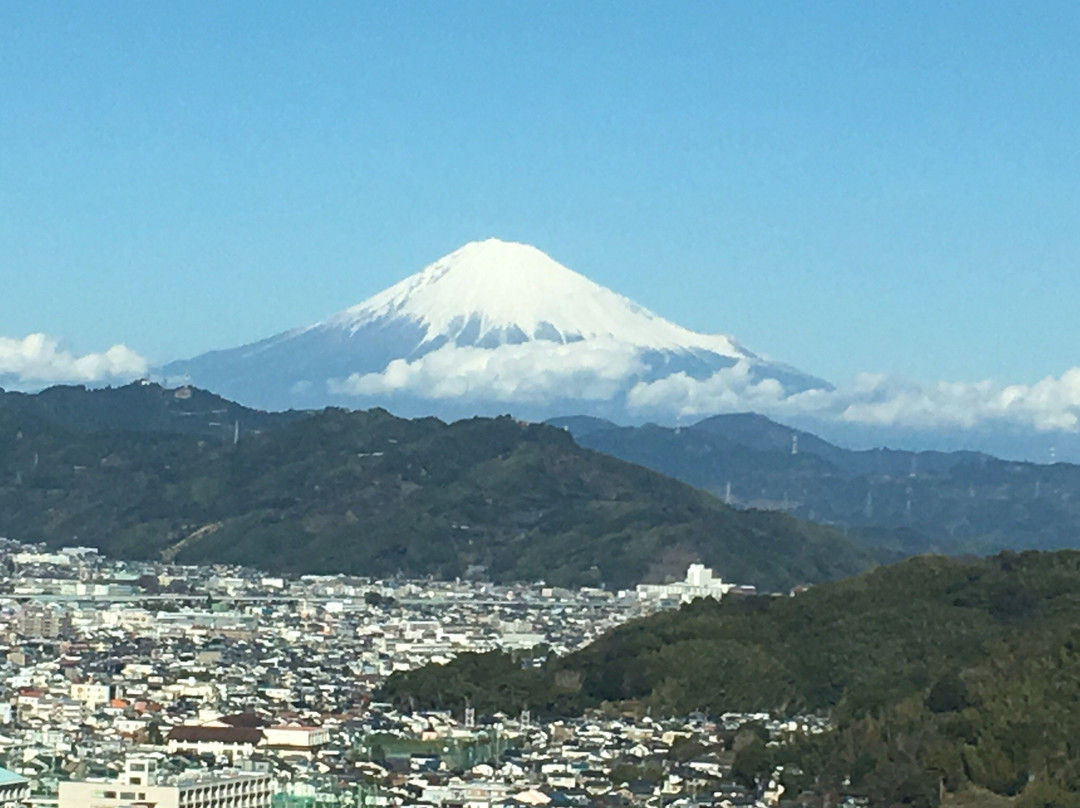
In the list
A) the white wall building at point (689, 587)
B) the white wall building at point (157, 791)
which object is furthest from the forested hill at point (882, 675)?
the white wall building at point (689, 587)

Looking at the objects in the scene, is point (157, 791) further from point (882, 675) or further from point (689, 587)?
point (689, 587)

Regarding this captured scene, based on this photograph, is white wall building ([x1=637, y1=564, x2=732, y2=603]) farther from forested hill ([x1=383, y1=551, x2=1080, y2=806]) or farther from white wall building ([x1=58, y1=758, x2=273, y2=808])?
white wall building ([x1=58, y1=758, x2=273, y2=808])

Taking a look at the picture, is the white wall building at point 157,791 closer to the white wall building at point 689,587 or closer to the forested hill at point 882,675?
the forested hill at point 882,675

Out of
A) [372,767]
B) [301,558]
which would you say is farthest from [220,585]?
[372,767]

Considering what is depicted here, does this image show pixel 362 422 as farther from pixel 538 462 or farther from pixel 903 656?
pixel 903 656

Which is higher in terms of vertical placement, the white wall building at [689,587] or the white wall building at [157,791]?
the white wall building at [689,587]
